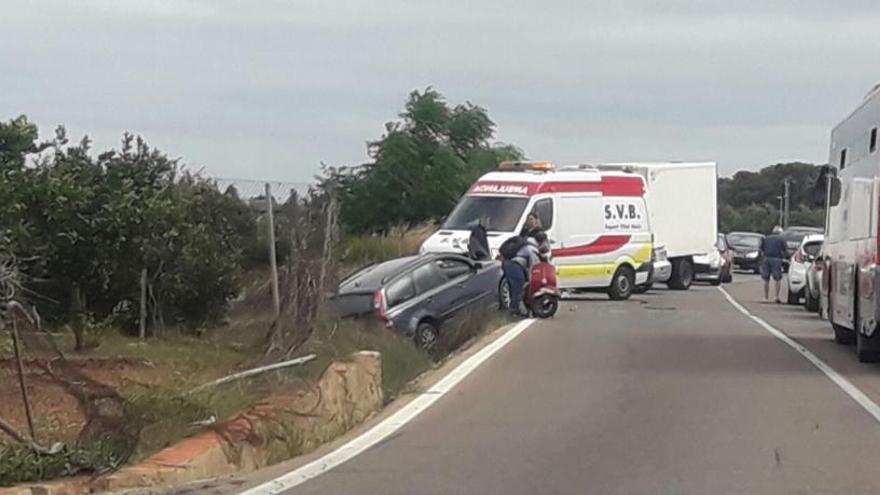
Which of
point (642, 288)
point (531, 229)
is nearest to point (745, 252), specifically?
point (642, 288)

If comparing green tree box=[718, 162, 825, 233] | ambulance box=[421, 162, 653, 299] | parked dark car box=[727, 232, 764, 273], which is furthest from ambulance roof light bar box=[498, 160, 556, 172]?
green tree box=[718, 162, 825, 233]

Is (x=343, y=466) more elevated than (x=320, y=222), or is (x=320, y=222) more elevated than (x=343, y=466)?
(x=320, y=222)

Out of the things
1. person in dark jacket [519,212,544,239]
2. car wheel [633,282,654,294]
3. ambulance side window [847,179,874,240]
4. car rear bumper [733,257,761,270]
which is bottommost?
car rear bumper [733,257,761,270]

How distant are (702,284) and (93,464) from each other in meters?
39.3

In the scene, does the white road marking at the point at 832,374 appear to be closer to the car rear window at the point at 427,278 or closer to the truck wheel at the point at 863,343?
the truck wheel at the point at 863,343

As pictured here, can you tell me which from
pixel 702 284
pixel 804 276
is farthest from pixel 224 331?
pixel 702 284

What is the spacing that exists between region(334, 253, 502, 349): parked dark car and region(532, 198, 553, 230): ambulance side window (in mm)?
8896

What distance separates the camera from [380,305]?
2130 cm

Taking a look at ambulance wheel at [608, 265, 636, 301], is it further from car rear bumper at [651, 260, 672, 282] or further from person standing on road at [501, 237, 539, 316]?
person standing on road at [501, 237, 539, 316]

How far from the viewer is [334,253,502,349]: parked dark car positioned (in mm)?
21328

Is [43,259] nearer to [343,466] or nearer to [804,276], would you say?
[343,466]

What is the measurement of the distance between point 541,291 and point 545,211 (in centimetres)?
662

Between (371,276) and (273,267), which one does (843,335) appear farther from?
(273,267)

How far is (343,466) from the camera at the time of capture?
11500mm
